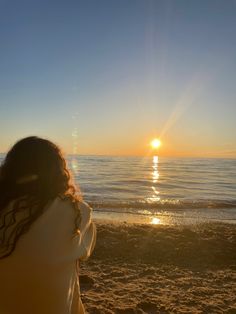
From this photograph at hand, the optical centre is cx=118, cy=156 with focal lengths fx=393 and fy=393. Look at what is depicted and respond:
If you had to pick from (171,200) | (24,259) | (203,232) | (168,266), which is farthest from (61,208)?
(171,200)

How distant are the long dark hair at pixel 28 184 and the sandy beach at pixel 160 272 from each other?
2.96 m

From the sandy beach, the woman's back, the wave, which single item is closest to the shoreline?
the wave

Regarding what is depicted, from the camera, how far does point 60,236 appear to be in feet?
7.52

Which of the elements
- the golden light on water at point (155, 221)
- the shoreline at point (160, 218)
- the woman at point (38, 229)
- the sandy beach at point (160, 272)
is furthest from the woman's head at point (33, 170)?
the golden light on water at point (155, 221)

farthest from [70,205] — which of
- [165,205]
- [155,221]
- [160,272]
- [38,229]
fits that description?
[165,205]

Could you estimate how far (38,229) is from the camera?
222cm

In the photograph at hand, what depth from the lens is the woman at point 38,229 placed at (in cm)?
222

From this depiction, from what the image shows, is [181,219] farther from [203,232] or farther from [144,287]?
[144,287]

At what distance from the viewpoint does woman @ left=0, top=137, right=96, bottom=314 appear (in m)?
2.22

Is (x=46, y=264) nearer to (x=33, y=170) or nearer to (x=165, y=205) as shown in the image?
(x=33, y=170)

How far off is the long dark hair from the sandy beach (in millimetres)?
2955

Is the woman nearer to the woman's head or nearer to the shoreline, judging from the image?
the woman's head

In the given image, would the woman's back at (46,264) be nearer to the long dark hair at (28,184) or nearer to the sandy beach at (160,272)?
the long dark hair at (28,184)

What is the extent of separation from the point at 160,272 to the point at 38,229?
15.6 ft
